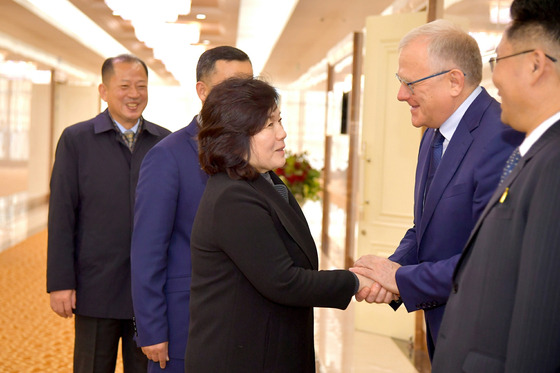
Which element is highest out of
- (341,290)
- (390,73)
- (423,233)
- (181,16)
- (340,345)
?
(181,16)

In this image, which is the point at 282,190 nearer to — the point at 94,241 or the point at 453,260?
the point at 453,260

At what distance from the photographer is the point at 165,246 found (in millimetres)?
2795

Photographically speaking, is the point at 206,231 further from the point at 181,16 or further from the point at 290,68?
the point at 290,68

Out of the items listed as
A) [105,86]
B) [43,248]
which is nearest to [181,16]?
[43,248]

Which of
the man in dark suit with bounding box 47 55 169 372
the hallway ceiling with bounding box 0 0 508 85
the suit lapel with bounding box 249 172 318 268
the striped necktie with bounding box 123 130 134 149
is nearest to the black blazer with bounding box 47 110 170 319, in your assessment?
the man in dark suit with bounding box 47 55 169 372

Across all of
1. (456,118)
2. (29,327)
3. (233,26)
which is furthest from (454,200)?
(233,26)

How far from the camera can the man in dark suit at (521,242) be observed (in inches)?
62.4

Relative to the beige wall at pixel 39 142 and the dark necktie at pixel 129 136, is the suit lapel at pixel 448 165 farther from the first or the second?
the beige wall at pixel 39 142

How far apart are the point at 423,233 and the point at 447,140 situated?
384 mm

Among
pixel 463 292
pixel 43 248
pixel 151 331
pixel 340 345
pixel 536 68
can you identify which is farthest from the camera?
pixel 43 248

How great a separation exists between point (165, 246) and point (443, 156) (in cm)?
113

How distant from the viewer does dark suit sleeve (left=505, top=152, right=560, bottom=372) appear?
158 centimetres

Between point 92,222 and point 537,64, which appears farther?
point 92,222

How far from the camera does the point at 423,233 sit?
8.39 feet
